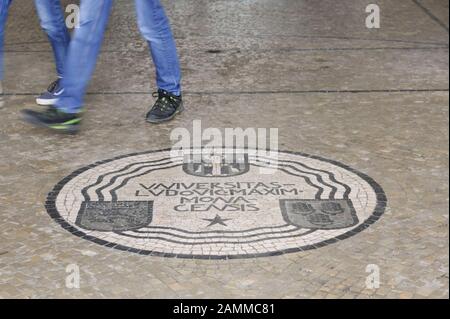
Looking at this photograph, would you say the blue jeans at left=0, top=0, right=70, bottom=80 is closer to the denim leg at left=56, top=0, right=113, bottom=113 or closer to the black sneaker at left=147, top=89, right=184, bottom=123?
the black sneaker at left=147, top=89, right=184, bottom=123

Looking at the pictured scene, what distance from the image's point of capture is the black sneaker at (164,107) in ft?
17.7

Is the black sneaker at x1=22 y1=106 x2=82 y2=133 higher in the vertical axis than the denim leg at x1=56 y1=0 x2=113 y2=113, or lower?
lower

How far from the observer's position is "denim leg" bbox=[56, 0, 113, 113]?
4402 mm

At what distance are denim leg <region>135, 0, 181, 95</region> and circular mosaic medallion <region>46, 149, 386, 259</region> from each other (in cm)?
72

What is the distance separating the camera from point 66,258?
3.55 metres

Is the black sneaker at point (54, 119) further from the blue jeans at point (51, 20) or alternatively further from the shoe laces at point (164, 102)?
the blue jeans at point (51, 20)

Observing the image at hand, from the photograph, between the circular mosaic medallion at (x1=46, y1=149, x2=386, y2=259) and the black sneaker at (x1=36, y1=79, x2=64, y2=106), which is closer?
the circular mosaic medallion at (x1=46, y1=149, x2=386, y2=259)

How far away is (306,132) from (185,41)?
2764mm

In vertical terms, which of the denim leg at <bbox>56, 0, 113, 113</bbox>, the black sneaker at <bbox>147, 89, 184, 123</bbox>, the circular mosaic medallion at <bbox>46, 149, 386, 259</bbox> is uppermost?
the denim leg at <bbox>56, 0, 113, 113</bbox>

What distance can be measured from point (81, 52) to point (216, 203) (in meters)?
1.07

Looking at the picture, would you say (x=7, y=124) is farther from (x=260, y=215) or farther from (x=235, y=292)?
(x=235, y=292)

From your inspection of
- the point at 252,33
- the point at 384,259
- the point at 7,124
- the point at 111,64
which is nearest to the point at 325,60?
the point at 252,33

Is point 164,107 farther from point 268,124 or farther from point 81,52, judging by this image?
point 81,52

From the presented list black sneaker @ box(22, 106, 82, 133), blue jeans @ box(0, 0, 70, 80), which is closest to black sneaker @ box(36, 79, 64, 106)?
blue jeans @ box(0, 0, 70, 80)
